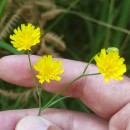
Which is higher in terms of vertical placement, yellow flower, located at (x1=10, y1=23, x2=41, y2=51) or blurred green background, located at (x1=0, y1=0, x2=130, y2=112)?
yellow flower, located at (x1=10, y1=23, x2=41, y2=51)

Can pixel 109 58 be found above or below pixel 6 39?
above

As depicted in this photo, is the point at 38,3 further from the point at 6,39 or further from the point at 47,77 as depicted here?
the point at 47,77

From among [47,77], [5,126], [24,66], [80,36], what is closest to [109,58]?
[47,77]

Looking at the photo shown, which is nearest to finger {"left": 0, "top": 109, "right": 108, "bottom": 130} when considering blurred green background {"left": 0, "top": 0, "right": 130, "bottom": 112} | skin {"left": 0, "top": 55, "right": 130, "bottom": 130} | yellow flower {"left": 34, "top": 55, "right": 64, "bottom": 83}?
skin {"left": 0, "top": 55, "right": 130, "bottom": 130}

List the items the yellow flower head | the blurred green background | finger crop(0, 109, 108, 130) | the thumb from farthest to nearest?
the blurred green background < finger crop(0, 109, 108, 130) < the thumb < the yellow flower head

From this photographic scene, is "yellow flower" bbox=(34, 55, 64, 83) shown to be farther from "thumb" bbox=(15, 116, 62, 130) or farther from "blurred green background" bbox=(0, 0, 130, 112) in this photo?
"blurred green background" bbox=(0, 0, 130, 112)
